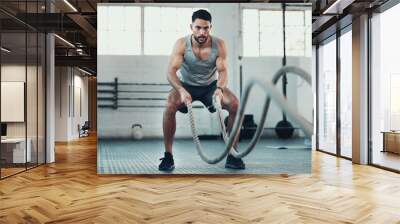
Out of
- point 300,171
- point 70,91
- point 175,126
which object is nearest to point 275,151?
point 300,171

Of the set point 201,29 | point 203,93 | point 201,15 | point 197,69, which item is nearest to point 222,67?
point 197,69

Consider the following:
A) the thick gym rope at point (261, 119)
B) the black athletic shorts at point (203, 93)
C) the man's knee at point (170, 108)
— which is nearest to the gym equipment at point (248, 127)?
the thick gym rope at point (261, 119)

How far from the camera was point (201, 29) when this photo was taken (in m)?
6.14

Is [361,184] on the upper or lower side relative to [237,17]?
lower

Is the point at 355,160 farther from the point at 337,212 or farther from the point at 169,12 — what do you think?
the point at 169,12

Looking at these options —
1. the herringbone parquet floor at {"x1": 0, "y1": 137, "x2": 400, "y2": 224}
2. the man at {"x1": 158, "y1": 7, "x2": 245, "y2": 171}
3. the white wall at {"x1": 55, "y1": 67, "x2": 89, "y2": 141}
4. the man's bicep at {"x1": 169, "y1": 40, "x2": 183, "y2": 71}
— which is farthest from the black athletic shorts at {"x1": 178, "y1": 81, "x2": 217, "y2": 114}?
the white wall at {"x1": 55, "y1": 67, "x2": 89, "y2": 141}

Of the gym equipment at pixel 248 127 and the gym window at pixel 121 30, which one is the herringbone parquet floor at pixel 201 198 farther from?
the gym window at pixel 121 30

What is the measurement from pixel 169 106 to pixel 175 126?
33 centimetres

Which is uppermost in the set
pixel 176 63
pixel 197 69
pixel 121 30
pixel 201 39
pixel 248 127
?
pixel 121 30

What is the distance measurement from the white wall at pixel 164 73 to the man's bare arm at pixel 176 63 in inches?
3.4

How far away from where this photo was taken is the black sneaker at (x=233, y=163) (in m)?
6.12

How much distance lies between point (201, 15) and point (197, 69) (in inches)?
34.6

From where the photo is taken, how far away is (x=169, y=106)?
613cm

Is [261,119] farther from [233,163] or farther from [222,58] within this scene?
[222,58]
